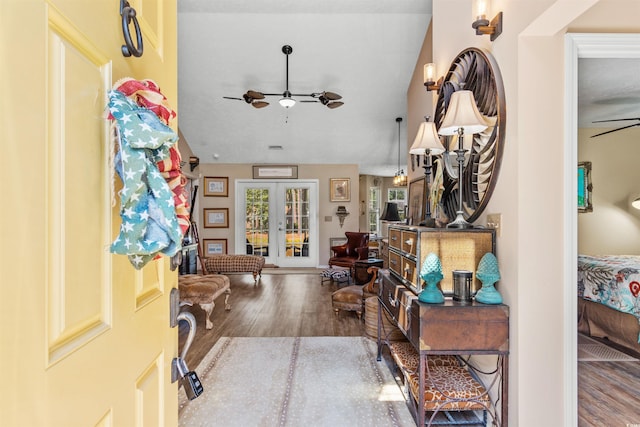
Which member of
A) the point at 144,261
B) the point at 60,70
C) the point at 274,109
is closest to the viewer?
the point at 60,70

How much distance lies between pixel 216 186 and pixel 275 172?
140cm

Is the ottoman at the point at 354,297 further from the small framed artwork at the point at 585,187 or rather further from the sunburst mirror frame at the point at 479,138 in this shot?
the small framed artwork at the point at 585,187

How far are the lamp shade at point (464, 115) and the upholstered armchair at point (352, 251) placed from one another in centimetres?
469

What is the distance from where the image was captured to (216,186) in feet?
26.9

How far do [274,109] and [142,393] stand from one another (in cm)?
591

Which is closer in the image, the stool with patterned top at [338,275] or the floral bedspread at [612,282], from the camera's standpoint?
the floral bedspread at [612,282]

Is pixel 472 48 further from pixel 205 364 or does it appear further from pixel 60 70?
pixel 205 364

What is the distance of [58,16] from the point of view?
20.7 inches

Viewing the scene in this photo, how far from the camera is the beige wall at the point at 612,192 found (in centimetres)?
523

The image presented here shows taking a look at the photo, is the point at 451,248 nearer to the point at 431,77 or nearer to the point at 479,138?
the point at 479,138

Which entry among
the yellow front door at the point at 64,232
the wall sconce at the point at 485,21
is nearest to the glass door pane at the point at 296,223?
the wall sconce at the point at 485,21

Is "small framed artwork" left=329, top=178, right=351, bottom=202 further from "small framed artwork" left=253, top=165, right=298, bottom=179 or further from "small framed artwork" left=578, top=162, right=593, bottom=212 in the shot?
"small framed artwork" left=578, top=162, right=593, bottom=212

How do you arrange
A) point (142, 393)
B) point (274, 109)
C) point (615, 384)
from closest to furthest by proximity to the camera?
point (142, 393) → point (615, 384) → point (274, 109)

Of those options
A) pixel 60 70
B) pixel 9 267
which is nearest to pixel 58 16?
pixel 60 70
